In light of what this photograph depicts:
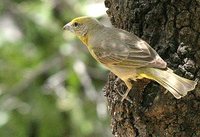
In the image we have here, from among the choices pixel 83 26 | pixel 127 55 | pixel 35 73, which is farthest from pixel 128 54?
pixel 35 73

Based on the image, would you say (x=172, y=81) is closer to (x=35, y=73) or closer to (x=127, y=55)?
(x=127, y=55)

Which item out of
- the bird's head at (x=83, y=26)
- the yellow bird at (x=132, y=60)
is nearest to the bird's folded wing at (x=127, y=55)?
the yellow bird at (x=132, y=60)

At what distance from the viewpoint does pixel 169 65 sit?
3301 millimetres

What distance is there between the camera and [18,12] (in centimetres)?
593

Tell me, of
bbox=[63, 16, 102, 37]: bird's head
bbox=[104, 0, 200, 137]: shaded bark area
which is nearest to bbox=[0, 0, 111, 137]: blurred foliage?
bbox=[63, 16, 102, 37]: bird's head

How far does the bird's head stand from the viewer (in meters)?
4.02

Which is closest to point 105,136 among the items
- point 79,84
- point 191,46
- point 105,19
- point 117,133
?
point 79,84

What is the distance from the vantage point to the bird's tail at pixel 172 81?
3010 millimetres

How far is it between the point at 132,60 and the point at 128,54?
51 millimetres

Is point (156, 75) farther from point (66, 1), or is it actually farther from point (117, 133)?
point (66, 1)

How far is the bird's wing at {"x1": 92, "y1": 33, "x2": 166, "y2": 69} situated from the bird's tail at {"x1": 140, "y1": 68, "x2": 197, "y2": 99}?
1.6 inches

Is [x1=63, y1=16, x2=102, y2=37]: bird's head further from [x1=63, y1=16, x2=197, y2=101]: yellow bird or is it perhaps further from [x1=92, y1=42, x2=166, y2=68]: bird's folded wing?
[x1=92, y1=42, x2=166, y2=68]: bird's folded wing

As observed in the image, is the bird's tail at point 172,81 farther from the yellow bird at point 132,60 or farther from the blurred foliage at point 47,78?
the blurred foliage at point 47,78

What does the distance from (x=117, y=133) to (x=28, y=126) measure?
1.79m
